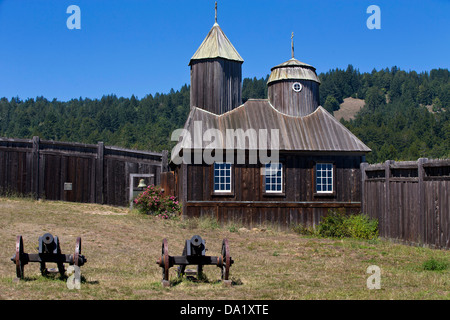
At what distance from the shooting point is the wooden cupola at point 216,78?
Answer: 22.7m

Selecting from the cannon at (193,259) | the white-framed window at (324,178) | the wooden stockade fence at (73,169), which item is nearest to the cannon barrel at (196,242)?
the cannon at (193,259)

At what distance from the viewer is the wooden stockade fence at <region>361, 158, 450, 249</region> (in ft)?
47.5

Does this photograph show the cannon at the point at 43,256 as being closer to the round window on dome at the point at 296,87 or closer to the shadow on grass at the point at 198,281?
the shadow on grass at the point at 198,281

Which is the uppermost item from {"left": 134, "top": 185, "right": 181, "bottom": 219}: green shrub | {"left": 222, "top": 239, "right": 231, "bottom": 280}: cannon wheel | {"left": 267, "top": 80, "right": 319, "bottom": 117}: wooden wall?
{"left": 267, "top": 80, "right": 319, "bottom": 117}: wooden wall

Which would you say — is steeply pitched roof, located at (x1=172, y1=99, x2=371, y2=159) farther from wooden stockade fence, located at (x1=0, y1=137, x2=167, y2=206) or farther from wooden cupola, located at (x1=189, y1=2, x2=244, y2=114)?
wooden stockade fence, located at (x1=0, y1=137, x2=167, y2=206)

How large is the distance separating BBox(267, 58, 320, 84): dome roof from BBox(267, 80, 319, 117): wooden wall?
0.61 ft

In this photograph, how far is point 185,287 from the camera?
9.42m

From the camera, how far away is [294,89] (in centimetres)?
2325

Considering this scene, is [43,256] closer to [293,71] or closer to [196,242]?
[196,242]

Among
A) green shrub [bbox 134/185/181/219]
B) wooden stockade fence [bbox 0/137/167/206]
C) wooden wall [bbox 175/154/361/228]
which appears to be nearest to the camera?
wooden wall [bbox 175/154/361/228]

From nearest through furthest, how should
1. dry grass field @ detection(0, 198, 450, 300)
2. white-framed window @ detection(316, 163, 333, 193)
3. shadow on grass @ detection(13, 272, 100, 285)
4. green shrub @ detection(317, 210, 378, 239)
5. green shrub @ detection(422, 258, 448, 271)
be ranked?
dry grass field @ detection(0, 198, 450, 300) → shadow on grass @ detection(13, 272, 100, 285) → green shrub @ detection(422, 258, 448, 271) → green shrub @ detection(317, 210, 378, 239) → white-framed window @ detection(316, 163, 333, 193)

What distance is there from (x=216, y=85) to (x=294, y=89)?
363 centimetres

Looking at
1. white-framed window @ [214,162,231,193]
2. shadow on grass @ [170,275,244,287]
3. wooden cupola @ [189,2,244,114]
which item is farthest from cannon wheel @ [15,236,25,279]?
wooden cupola @ [189,2,244,114]

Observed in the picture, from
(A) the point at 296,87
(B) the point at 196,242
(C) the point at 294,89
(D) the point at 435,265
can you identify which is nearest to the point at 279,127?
(C) the point at 294,89
